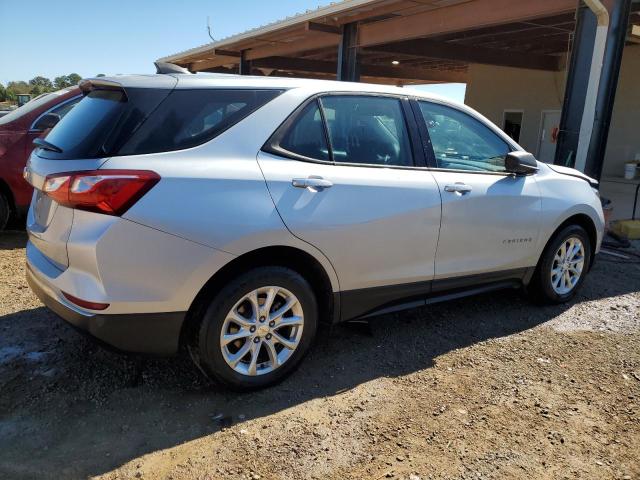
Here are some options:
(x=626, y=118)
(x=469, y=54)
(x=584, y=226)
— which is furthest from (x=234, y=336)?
(x=626, y=118)

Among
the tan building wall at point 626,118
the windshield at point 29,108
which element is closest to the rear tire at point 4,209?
the windshield at point 29,108

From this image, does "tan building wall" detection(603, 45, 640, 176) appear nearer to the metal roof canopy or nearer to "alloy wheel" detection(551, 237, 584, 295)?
the metal roof canopy

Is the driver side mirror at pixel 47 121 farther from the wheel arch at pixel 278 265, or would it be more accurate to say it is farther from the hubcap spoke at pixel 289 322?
the hubcap spoke at pixel 289 322

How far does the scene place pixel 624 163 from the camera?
12273 mm

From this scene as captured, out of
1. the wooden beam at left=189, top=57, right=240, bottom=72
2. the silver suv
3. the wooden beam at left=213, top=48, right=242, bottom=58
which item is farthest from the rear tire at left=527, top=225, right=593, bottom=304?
the wooden beam at left=189, top=57, right=240, bottom=72

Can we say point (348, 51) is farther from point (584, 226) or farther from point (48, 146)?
point (48, 146)

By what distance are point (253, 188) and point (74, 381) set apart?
1584mm

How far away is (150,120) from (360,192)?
1261 mm

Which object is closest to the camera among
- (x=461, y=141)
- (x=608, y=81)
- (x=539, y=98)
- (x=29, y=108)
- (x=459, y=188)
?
(x=459, y=188)

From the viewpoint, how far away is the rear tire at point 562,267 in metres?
4.48

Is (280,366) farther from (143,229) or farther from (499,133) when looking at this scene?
(499,133)

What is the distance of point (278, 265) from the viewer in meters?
3.05

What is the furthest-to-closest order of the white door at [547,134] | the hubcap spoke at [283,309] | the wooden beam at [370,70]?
1. the wooden beam at [370,70]
2. the white door at [547,134]
3. the hubcap spoke at [283,309]

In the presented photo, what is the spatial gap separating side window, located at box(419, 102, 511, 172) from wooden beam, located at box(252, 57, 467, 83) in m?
12.6
